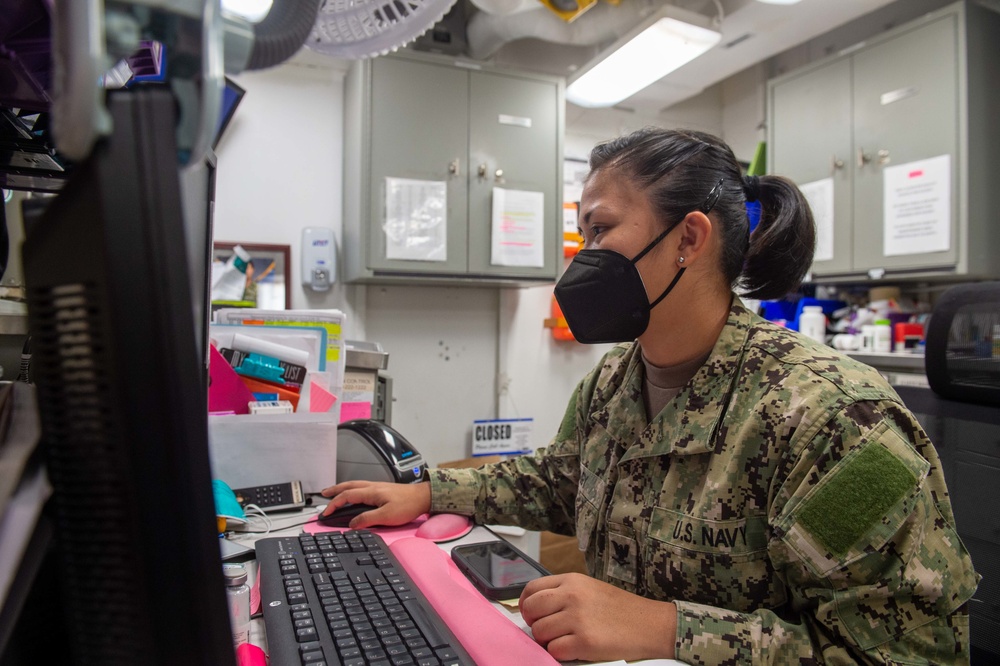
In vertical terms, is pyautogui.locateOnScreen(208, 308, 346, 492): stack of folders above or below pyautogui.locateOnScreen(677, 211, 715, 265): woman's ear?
below

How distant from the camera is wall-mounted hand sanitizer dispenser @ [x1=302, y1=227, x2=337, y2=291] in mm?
2693

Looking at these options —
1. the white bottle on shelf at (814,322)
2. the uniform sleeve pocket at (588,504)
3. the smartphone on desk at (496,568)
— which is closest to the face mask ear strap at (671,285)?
the uniform sleeve pocket at (588,504)

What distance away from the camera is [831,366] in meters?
0.83

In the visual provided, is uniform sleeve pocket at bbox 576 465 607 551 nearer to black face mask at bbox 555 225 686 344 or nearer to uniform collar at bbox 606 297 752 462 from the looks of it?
uniform collar at bbox 606 297 752 462

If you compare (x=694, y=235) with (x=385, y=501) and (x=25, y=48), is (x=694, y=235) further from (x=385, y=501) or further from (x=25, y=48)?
(x=25, y=48)

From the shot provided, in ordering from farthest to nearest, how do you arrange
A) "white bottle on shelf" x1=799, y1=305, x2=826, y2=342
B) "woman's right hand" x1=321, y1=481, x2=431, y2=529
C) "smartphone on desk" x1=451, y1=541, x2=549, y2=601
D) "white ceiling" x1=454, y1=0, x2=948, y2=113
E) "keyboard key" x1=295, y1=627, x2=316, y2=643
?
"white bottle on shelf" x1=799, y1=305, x2=826, y2=342 → "white ceiling" x1=454, y1=0, x2=948, y2=113 → "woman's right hand" x1=321, y1=481, x2=431, y2=529 → "smartphone on desk" x1=451, y1=541, x2=549, y2=601 → "keyboard key" x1=295, y1=627, x2=316, y2=643

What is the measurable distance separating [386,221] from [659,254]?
1679mm

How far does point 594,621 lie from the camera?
66 centimetres

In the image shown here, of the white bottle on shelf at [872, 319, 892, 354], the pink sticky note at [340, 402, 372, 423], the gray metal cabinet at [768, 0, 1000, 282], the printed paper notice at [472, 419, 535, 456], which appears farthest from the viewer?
the printed paper notice at [472, 419, 535, 456]

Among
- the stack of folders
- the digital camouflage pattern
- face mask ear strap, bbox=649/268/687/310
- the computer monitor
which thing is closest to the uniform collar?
the digital camouflage pattern

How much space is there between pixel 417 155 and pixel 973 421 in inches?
83.4

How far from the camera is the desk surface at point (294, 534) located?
0.66 m

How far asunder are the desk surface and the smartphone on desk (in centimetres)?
3

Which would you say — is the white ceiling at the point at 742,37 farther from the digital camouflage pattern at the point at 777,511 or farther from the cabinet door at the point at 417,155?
the digital camouflage pattern at the point at 777,511
